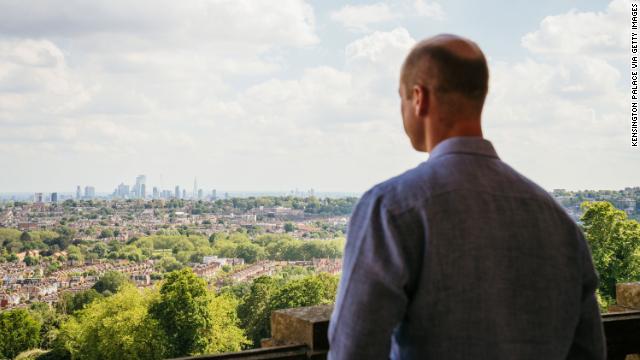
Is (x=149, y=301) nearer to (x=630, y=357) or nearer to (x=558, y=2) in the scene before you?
(x=630, y=357)

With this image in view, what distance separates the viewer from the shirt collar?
0.91m

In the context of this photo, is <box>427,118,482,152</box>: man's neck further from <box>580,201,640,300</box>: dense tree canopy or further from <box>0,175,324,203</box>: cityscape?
<box>0,175,324,203</box>: cityscape

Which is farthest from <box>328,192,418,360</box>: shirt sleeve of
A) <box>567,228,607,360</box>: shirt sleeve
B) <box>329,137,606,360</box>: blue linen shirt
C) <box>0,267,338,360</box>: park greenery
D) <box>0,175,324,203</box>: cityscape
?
<box>0,175,324,203</box>: cityscape

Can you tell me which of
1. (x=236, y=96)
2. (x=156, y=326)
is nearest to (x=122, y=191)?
(x=236, y=96)

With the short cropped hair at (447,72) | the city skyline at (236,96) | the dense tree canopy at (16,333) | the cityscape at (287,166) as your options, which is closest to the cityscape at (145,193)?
the cityscape at (287,166)

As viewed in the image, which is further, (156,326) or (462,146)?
(156,326)

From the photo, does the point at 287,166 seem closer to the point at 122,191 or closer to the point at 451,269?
the point at 122,191

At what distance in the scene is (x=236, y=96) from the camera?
93.7m

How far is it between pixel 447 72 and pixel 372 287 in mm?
299

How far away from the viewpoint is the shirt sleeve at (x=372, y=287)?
0.82 m

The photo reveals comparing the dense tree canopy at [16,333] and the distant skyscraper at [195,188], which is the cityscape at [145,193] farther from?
the dense tree canopy at [16,333]

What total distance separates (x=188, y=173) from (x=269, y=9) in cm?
4313

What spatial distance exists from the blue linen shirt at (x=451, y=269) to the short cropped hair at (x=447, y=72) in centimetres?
7

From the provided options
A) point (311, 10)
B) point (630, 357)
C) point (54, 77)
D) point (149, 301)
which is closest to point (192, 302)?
point (149, 301)
